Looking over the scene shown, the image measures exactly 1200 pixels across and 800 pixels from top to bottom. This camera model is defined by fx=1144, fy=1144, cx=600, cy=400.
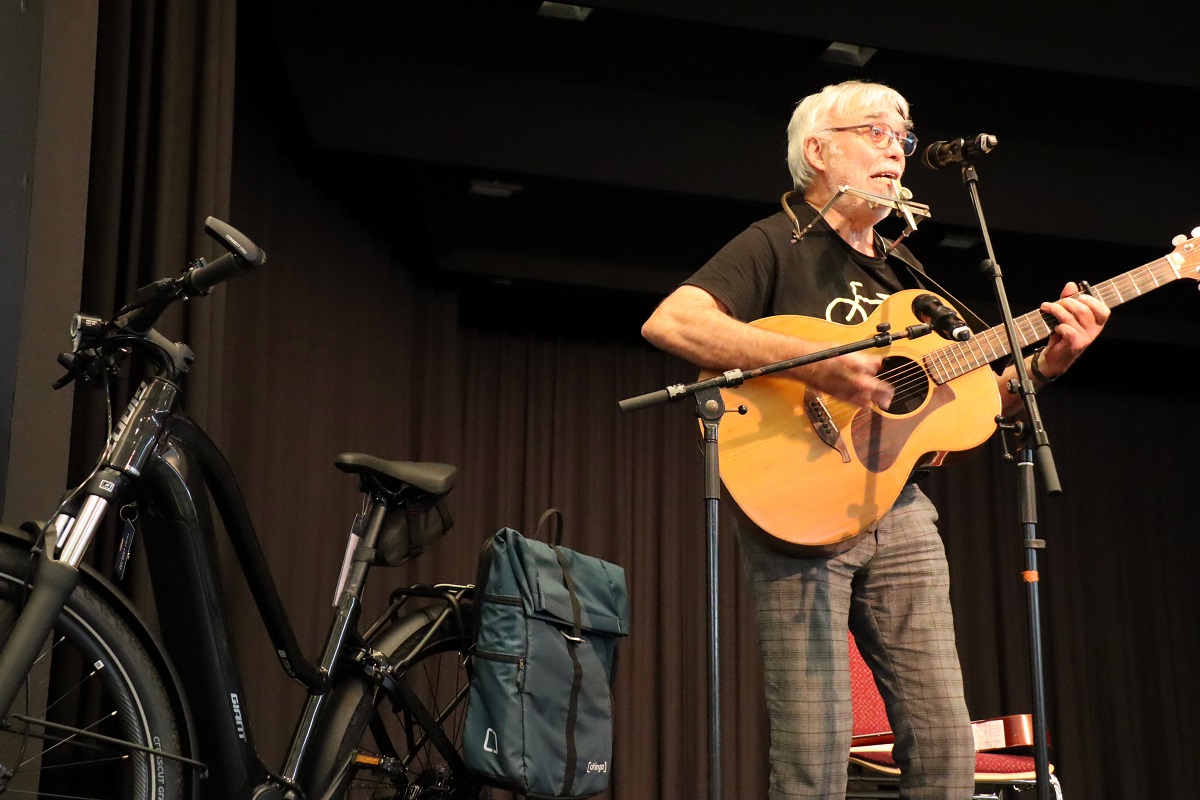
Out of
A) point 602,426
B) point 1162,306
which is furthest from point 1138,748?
point 602,426

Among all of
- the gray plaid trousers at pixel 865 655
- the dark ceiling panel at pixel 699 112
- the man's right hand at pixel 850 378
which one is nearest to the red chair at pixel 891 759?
the gray plaid trousers at pixel 865 655

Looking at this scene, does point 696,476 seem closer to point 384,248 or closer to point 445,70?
point 384,248

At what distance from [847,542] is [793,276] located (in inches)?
20.7

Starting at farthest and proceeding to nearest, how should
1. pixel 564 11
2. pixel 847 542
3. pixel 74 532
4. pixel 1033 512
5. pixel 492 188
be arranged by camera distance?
pixel 492 188, pixel 564 11, pixel 847 542, pixel 1033 512, pixel 74 532

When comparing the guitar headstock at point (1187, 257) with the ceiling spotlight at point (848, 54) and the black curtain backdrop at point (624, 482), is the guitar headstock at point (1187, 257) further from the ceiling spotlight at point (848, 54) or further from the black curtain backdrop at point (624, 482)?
the black curtain backdrop at point (624, 482)

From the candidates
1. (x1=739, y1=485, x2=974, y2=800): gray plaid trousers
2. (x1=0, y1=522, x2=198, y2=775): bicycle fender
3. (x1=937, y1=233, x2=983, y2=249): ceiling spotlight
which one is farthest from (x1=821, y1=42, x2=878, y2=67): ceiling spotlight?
(x1=0, y1=522, x2=198, y2=775): bicycle fender

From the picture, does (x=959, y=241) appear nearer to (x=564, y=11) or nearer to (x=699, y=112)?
(x=699, y=112)

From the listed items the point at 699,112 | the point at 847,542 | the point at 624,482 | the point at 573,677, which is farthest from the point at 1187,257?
the point at 624,482

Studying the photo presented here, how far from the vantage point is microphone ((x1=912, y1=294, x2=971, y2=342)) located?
2.03 m

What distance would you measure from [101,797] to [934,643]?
4.73 ft

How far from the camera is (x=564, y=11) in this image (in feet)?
12.2

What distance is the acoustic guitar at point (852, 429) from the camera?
2000mm

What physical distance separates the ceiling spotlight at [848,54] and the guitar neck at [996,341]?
182cm

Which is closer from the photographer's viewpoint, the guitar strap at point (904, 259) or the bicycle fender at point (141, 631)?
the bicycle fender at point (141, 631)
